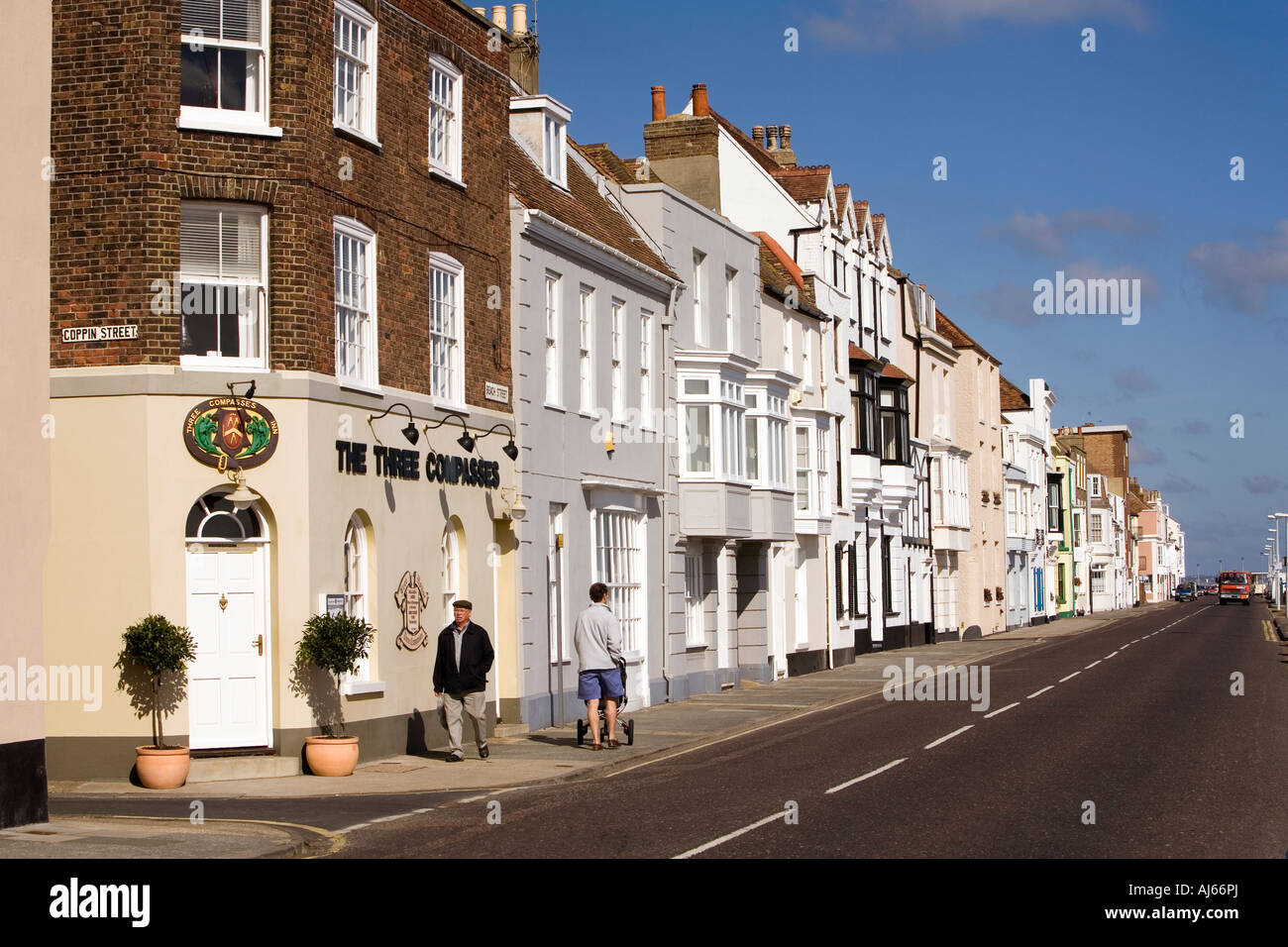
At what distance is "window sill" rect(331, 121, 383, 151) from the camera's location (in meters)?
19.5

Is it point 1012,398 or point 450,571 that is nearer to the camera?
point 450,571

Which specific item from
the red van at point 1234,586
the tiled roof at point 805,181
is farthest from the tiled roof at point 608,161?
the red van at point 1234,586

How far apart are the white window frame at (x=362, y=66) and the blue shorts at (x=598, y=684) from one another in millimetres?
7309

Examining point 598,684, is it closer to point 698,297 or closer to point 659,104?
point 698,297

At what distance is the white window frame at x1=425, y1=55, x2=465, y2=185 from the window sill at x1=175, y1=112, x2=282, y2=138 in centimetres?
368

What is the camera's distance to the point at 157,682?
17859mm

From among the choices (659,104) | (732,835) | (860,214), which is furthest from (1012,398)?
(732,835)

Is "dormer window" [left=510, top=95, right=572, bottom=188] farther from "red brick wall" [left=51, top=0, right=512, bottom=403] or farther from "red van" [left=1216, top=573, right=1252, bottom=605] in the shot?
"red van" [left=1216, top=573, right=1252, bottom=605]

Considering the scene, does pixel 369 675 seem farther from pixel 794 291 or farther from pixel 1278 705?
pixel 794 291

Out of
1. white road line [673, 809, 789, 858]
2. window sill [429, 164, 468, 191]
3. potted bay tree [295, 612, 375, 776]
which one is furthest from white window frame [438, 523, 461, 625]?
white road line [673, 809, 789, 858]

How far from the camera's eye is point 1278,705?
2498 cm

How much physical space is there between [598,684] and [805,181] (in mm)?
26260

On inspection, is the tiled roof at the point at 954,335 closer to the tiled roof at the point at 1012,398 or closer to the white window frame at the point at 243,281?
the tiled roof at the point at 1012,398
